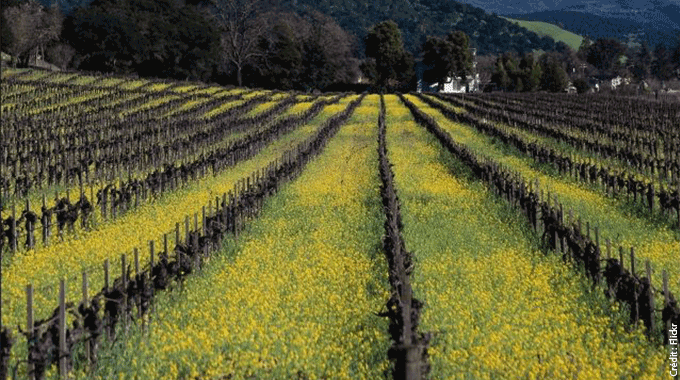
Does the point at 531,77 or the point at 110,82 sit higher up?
the point at 531,77

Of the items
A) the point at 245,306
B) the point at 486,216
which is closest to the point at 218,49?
the point at 486,216

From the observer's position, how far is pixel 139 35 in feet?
355

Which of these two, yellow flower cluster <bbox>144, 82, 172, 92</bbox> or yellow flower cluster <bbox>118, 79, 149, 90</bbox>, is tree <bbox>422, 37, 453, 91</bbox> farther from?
yellow flower cluster <bbox>118, 79, 149, 90</bbox>

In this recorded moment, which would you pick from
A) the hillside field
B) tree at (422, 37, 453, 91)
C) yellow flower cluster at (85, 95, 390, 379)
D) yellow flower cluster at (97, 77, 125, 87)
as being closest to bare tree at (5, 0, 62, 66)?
yellow flower cluster at (97, 77, 125, 87)

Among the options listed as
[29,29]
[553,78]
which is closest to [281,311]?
[29,29]

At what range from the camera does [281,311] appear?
15.0 m

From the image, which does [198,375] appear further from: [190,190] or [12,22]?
[12,22]

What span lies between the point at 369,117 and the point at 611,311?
56.5m

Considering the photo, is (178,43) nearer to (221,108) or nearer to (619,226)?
(221,108)

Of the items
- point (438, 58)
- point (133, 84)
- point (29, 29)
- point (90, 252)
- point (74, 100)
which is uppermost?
point (29, 29)

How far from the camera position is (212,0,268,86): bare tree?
397 ft

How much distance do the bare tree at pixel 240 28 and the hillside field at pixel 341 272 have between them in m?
81.7

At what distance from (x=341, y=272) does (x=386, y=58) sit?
416ft

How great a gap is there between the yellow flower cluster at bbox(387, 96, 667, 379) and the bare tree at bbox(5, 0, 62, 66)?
10587 centimetres
